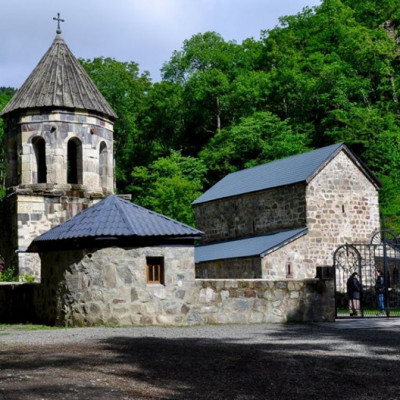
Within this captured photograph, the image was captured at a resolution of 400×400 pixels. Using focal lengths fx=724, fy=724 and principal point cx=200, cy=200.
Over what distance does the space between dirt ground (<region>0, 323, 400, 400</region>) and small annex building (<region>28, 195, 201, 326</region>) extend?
163 centimetres

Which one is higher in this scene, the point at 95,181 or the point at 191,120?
the point at 191,120

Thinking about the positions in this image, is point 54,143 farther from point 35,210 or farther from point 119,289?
point 119,289

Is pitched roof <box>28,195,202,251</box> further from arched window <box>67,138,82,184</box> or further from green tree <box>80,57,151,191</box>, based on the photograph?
green tree <box>80,57,151,191</box>

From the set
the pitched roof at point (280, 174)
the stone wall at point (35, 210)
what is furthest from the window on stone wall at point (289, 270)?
the stone wall at point (35, 210)

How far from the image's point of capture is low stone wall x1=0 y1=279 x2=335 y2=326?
1530 cm

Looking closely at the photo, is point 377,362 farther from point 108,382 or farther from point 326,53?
point 326,53

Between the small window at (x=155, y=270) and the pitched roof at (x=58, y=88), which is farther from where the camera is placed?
the pitched roof at (x=58, y=88)

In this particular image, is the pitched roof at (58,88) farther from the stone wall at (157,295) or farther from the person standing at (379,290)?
the person standing at (379,290)

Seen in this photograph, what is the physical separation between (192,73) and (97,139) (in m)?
34.1

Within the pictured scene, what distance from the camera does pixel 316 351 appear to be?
1070 centimetres

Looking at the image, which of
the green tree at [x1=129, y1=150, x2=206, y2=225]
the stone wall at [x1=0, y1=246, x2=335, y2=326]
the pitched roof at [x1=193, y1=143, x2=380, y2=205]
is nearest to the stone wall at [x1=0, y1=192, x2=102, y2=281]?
the stone wall at [x1=0, y1=246, x2=335, y2=326]

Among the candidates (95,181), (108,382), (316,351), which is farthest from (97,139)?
(108,382)

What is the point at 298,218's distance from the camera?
30.7 metres

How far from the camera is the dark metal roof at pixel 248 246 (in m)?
28.8
